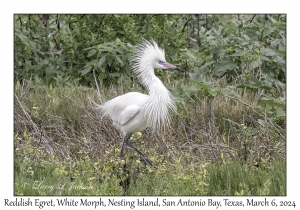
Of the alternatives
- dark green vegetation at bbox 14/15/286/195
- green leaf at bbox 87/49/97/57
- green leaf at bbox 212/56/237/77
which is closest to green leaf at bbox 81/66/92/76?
dark green vegetation at bbox 14/15/286/195

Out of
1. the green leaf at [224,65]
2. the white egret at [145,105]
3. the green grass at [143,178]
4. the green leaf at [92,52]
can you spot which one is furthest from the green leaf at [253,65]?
the green grass at [143,178]

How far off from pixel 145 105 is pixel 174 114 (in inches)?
50.0

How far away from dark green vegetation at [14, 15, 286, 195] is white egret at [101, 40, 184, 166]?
0.78 ft

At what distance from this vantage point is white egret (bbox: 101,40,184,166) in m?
6.57

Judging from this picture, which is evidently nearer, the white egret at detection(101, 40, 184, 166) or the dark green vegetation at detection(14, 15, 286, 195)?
the dark green vegetation at detection(14, 15, 286, 195)

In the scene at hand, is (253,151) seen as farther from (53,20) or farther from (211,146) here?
(53,20)

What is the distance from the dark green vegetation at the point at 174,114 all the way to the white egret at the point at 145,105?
238 millimetres

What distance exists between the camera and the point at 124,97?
6.80 m

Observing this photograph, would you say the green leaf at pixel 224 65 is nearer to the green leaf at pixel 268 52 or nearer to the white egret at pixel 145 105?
the green leaf at pixel 268 52

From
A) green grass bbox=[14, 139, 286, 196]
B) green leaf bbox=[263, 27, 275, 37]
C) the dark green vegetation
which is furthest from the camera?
green leaf bbox=[263, 27, 275, 37]

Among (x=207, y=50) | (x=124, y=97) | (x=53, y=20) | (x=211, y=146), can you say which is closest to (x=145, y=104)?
(x=124, y=97)

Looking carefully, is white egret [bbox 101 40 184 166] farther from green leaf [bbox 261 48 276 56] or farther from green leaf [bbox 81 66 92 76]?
green leaf [bbox 261 48 276 56]

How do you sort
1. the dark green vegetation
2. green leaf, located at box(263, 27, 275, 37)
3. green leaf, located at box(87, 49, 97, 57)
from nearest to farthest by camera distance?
the dark green vegetation
green leaf, located at box(87, 49, 97, 57)
green leaf, located at box(263, 27, 275, 37)

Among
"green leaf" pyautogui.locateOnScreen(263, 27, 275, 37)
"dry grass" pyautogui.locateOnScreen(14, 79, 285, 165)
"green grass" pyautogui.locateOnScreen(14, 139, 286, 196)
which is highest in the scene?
"green leaf" pyautogui.locateOnScreen(263, 27, 275, 37)
